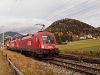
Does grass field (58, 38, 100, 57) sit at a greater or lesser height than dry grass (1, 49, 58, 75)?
greater

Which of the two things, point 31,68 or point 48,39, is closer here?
point 31,68

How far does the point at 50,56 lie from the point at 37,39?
3.04 metres

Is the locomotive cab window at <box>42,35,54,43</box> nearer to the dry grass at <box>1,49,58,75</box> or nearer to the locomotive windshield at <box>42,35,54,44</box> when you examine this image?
the locomotive windshield at <box>42,35,54,44</box>

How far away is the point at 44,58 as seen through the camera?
87.6 feet

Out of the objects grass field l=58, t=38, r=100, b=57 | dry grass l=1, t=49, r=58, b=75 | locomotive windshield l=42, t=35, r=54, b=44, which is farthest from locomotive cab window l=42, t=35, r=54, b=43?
dry grass l=1, t=49, r=58, b=75

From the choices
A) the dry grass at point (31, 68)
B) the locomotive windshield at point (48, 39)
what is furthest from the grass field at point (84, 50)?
the dry grass at point (31, 68)

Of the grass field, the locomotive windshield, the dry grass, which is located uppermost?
the locomotive windshield

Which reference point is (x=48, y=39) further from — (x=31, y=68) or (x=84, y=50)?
(x=31, y=68)

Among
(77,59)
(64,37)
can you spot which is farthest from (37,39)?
(64,37)

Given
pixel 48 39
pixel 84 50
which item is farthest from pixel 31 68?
pixel 84 50

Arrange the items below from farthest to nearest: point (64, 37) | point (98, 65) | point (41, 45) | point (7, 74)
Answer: point (64, 37) < point (41, 45) < point (98, 65) < point (7, 74)

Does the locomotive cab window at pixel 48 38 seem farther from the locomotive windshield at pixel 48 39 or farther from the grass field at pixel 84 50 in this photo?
the grass field at pixel 84 50

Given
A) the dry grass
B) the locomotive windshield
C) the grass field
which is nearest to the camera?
the dry grass

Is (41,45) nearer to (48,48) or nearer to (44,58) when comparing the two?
(48,48)
